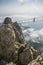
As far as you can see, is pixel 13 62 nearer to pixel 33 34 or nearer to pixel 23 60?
pixel 23 60

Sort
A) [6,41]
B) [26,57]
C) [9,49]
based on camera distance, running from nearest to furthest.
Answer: [26,57] < [6,41] < [9,49]

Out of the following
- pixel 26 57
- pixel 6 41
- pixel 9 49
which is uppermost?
pixel 6 41

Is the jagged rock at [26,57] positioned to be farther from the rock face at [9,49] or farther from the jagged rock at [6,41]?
the jagged rock at [6,41]

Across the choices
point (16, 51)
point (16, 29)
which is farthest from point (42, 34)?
point (16, 51)

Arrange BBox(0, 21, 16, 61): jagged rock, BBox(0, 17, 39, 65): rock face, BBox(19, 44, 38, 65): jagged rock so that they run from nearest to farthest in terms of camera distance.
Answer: BBox(19, 44, 38, 65): jagged rock < BBox(0, 17, 39, 65): rock face < BBox(0, 21, 16, 61): jagged rock

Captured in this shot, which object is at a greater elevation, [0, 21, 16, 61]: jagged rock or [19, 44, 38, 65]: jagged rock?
[0, 21, 16, 61]: jagged rock

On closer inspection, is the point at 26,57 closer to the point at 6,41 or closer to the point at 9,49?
the point at 9,49

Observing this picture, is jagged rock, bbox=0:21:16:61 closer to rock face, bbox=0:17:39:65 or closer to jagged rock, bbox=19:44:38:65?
rock face, bbox=0:17:39:65

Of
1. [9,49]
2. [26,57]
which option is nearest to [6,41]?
[9,49]

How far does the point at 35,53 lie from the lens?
1132 inches

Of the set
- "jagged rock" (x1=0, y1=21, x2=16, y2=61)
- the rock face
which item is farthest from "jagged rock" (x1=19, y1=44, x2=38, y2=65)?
"jagged rock" (x1=0, y1=21, x2=16, y2=61)

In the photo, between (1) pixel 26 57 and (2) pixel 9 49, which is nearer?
(1) pixel 26 57

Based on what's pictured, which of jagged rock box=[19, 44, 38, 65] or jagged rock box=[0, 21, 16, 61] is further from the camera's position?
jagged rock box=[0, 21, 16, 61]

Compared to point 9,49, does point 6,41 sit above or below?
above
